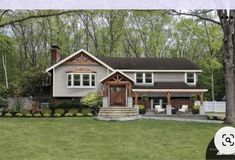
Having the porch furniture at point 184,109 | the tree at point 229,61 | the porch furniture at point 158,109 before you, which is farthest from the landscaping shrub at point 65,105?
the tree at point 229,61

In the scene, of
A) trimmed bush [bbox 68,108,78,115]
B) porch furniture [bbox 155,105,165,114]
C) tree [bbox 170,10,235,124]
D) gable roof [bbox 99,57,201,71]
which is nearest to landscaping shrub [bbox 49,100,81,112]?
trimmed bush [bbox 68,108,78,115]

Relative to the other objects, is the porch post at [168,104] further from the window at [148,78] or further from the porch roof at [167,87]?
the window at [148,78]

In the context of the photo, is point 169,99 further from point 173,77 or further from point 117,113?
point 117,113

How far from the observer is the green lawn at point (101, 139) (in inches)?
148

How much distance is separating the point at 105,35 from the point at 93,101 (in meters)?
1.66

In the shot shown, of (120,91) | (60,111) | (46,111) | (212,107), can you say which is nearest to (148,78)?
(120,91)

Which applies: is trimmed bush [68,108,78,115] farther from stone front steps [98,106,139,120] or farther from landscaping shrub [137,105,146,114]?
landscaping shrub [137,105,146,114]

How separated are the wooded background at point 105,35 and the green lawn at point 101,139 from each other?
1.04 meters

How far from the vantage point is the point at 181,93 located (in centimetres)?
458

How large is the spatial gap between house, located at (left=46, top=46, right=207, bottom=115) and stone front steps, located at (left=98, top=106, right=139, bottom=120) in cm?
10

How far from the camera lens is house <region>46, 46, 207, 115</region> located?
434 cm

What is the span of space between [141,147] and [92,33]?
167 centimetres

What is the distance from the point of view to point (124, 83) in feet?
15.2
